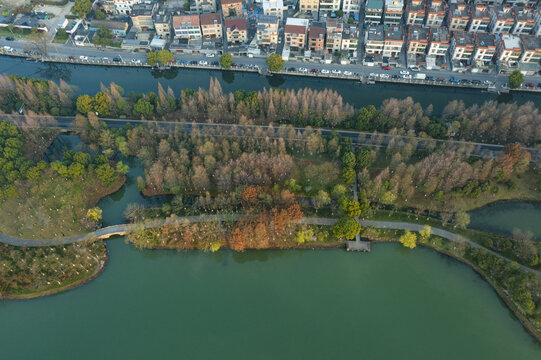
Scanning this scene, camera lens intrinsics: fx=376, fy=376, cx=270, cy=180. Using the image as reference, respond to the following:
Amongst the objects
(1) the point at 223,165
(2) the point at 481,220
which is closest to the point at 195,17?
(1) the point at 223,165

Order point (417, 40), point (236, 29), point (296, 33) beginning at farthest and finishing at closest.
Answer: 1. point (236, 29)
2. point (296, 33)
3. point (417, 40)

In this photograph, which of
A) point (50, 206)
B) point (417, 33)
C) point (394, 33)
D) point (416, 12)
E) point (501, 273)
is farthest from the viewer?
point (416, 12)

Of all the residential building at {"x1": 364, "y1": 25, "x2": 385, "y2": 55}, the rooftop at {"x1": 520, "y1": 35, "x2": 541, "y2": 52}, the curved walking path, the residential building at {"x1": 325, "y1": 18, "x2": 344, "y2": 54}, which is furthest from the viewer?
the residential building at {"x1": 325, "y1": 18, "x2": 344, "y2": 54}


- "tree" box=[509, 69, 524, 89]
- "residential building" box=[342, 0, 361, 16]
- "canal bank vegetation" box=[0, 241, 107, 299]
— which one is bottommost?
"canal bank vegetation" box=[0, 241, 107, 299]

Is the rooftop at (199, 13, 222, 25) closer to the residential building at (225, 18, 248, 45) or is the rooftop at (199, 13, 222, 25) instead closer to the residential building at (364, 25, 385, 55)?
the residential building at (225, 18, 248, 45)

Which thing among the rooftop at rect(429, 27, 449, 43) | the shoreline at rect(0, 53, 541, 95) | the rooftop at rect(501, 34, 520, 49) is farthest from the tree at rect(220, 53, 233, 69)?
the rooftop at rect(501, 34, 520, 49)

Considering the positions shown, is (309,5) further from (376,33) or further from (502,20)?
(502,20)

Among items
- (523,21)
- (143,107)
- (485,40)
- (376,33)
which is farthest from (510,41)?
(143,107)
